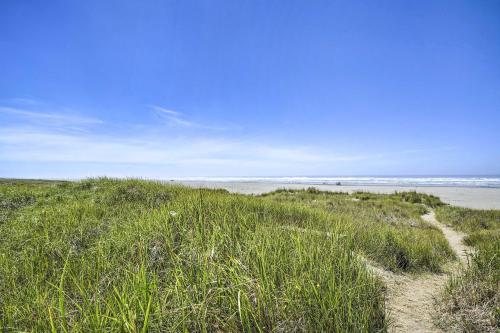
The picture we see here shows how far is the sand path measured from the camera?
3688 millimetres

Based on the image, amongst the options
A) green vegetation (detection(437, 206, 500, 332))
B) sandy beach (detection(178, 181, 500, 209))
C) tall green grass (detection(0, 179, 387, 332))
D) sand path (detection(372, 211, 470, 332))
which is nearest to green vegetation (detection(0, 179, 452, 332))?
tall green grass (detection(0, 179, 387, 332))

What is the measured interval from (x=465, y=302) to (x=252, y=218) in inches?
160

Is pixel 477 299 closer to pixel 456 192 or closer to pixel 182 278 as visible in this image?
pixel 182 278

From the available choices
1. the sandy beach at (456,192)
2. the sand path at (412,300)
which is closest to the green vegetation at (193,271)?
the sand path at (412,300)

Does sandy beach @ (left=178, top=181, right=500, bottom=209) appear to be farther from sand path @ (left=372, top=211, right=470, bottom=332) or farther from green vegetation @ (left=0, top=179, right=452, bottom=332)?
sand path @ (left=372, top=211, right=470, bottom=332)

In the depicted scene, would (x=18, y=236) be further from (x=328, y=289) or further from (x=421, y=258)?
(x=421, y=258)

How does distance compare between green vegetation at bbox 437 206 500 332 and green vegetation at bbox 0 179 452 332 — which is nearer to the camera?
green vegetation at bbox 0 179 452 332

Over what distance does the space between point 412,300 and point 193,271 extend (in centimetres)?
367

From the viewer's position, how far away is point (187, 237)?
4965 millimetres

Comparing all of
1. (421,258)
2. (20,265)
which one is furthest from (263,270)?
(421,258)

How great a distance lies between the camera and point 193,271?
3852 millimetres

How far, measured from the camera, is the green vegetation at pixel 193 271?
9.62 ft

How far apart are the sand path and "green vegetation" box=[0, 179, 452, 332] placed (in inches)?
12.7

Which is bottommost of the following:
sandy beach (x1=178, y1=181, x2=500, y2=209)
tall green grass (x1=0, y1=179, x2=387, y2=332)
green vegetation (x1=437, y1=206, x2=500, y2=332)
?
sandy beach (x1=178, y1=181, x2=500, y2=209)
